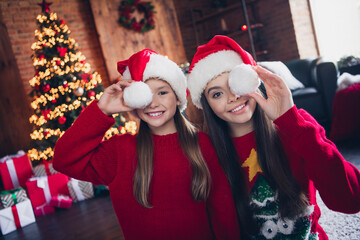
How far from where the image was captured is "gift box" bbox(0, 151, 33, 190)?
129 inches

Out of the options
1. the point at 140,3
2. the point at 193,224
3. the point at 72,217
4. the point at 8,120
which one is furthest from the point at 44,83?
the point at 193,224

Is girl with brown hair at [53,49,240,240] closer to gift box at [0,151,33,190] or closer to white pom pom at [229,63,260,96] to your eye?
white pom pom at [229,63,260,96]

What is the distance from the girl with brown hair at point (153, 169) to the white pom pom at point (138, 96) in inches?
0.4

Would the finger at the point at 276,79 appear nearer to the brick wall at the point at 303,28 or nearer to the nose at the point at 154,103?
the nose at the point at 154,103

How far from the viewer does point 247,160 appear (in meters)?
1.18

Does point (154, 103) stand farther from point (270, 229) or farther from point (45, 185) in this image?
point (45, 185)

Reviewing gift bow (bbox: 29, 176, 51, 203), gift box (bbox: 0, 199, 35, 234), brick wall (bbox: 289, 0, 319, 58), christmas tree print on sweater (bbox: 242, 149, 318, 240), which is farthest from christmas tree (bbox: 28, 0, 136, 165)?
brick wall (bbox: 289, 0, 319, 58)

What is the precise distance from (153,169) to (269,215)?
0.49 meters

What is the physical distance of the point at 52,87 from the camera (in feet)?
11.4

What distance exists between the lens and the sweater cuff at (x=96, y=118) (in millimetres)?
1121

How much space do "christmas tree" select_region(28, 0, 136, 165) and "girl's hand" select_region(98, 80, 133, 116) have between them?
244 cm

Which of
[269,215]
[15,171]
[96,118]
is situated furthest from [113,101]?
[15,171]

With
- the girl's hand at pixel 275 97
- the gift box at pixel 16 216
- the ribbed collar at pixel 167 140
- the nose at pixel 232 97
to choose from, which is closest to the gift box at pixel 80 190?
the gift box at pixel 16 216

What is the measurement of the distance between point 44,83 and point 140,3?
2.49m
